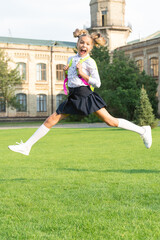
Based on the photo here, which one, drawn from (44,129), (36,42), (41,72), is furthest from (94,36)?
(36,42)

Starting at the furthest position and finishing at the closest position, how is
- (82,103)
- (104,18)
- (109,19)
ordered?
(104,18) → (109,19) → (82,103)

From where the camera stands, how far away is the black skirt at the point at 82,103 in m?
5.59

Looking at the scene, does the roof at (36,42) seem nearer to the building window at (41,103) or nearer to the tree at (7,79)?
the building window at (41,103)

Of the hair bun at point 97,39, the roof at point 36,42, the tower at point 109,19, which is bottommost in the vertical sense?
the hair bun at point 97,39

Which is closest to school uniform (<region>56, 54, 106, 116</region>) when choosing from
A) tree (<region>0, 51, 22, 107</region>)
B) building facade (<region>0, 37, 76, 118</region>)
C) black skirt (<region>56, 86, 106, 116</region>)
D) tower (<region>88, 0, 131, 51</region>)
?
black skirt (<region>56, 86, 106, 116</region>)

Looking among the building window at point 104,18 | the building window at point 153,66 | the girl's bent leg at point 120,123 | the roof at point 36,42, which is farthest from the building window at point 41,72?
the girl's bent leg at point 120,123

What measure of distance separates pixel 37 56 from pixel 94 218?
164 feet

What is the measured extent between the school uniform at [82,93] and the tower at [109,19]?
156 ft

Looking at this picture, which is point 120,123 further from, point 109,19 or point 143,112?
point 109,19

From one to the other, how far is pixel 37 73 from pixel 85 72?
48860 mm

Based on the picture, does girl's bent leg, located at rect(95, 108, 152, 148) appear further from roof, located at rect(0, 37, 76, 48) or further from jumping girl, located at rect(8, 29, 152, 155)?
roof, located at rect(0, 37, 76, 48)

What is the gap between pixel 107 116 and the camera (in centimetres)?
577

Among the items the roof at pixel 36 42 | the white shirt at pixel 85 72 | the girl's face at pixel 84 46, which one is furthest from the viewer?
the roof at pixel 36 42

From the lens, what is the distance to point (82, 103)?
5590mm
